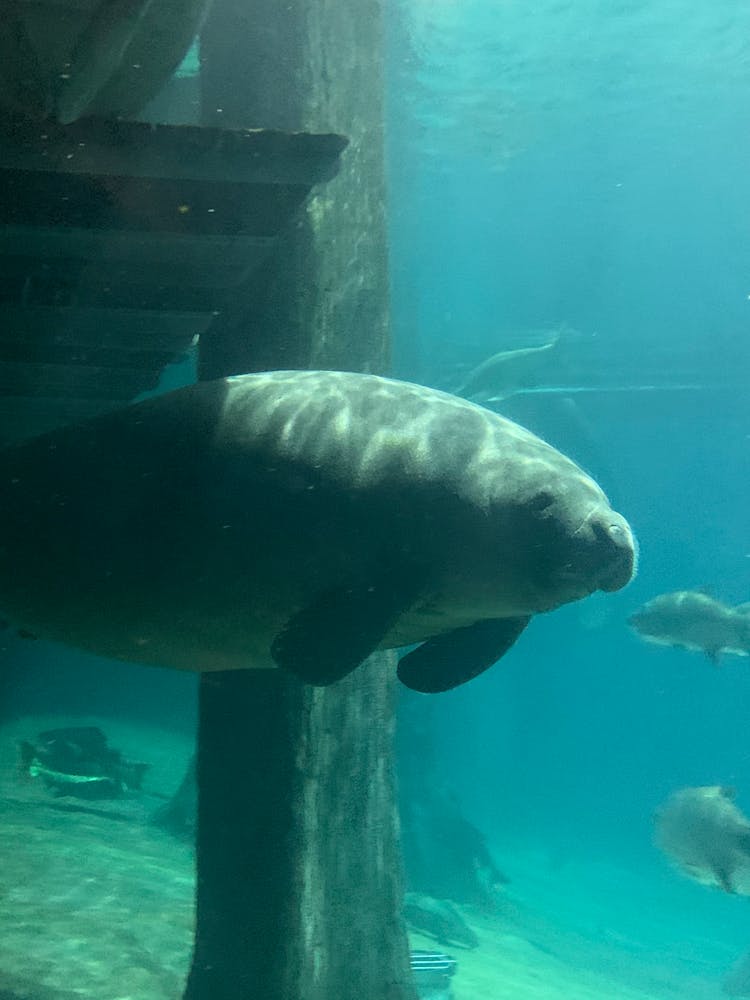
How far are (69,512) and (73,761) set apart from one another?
15.1 metres

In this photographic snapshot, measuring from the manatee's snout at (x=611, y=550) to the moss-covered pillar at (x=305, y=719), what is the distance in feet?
7.91

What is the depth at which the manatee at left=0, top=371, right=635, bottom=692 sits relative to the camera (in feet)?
11.3

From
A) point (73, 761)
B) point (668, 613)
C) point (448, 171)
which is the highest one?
point (448, 171)

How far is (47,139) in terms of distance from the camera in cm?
448

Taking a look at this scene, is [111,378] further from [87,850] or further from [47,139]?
[87,850]

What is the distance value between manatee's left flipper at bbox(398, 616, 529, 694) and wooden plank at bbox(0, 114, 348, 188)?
8.06 feet

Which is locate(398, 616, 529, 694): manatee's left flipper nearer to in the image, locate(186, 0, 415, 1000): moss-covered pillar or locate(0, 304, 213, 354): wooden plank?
locate(186, 0, 415, 1000): moss-covered pillar

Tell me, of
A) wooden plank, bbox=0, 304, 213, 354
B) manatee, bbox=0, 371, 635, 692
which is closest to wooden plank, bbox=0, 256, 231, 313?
wooden plank, bbox=0, 304, 213, 354

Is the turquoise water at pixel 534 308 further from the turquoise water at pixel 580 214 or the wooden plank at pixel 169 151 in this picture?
the wooden plank at pixel 169 151

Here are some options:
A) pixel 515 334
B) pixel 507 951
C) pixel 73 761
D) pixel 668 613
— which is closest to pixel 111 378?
pixel 668 613

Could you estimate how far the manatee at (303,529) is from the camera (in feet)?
11.3

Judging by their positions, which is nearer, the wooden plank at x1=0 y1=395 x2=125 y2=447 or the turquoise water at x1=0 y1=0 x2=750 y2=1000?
the wooden plank at x1=0 y1=395 x2=125 y2=447

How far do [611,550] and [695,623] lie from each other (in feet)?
33.1

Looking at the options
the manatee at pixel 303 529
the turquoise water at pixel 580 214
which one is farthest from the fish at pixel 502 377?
the manatee at pixel 303 529
